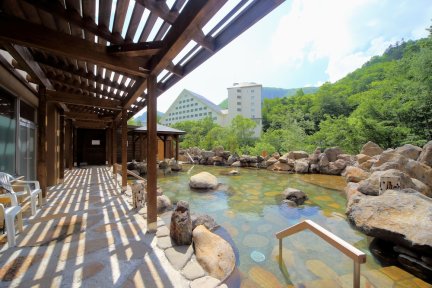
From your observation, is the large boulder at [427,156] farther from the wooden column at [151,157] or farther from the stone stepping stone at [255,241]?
the wooden column at [151,157]

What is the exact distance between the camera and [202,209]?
566cm

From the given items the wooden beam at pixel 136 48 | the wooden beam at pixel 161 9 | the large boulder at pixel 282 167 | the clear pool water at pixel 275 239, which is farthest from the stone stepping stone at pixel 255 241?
the large boulder at pixel 282 167

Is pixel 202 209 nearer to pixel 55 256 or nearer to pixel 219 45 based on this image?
pixel 55 256

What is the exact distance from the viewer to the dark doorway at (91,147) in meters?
12.2

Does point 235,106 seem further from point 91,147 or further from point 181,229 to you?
point 181,229

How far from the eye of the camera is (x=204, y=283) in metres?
1.98

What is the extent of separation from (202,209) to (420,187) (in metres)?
6.27

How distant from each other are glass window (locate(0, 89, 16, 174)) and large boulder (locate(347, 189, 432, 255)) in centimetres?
649

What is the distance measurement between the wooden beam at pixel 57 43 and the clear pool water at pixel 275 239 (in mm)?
3325

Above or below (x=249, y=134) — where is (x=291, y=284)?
below

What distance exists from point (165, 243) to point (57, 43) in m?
2.75

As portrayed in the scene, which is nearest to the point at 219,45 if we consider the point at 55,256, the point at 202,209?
the point at 55,256

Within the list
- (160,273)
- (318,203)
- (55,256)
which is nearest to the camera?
(160,273)

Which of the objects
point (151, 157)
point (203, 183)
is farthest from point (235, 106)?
point (151, 157)
